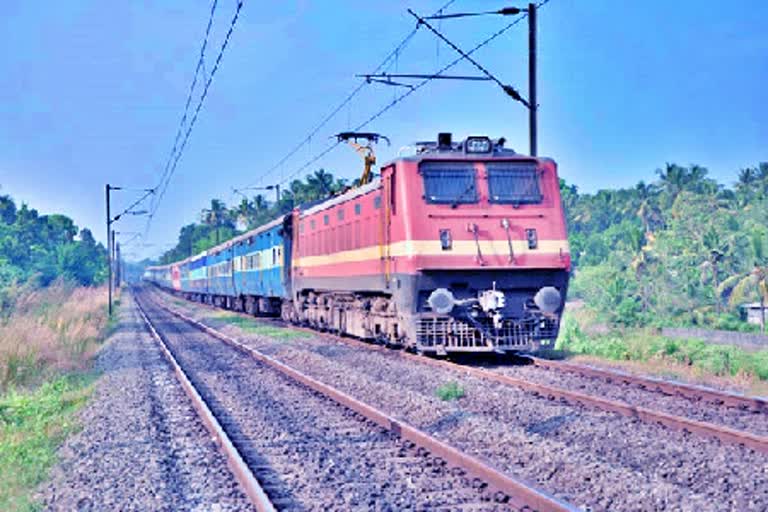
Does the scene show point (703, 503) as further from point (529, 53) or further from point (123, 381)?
point (529, 53)

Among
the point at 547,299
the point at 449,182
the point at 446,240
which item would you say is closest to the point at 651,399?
the point at 547,299

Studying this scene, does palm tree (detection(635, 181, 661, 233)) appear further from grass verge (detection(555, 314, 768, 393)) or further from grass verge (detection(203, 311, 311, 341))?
grass verge (detection(555, 314, 768, 393))

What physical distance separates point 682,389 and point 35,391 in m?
9.83

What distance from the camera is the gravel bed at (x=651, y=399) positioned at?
9219 mm

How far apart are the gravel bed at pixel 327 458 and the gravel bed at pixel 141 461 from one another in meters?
0.39

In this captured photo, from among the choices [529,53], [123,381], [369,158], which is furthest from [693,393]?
[369,158]

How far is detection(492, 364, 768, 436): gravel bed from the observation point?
9.22 m

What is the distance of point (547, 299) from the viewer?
14.7 meters

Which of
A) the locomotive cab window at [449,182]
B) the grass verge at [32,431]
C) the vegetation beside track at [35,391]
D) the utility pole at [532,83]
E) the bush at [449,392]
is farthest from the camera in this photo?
the utility pole at [532,83]

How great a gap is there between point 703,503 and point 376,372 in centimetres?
872

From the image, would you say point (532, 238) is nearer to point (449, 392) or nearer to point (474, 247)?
point (474, 247)

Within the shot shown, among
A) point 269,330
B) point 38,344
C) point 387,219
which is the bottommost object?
point 269,330

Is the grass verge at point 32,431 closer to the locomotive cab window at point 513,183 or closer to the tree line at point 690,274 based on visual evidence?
the locomotive cab window at point 513,183

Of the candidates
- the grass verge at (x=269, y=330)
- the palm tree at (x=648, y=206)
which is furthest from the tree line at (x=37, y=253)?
the palm tree at (x=648, y=206)
